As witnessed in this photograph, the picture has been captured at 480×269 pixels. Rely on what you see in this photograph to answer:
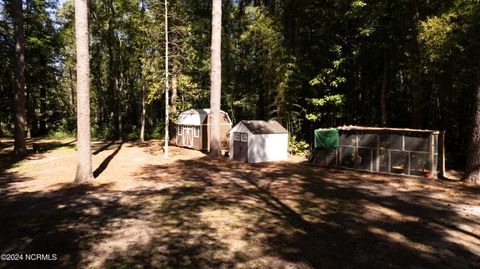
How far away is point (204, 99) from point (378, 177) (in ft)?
71.1

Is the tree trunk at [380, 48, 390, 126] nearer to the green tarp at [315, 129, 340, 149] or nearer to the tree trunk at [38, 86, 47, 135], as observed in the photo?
the green tarp at [315, 129, 340, 149]

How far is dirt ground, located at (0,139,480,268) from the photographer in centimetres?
477

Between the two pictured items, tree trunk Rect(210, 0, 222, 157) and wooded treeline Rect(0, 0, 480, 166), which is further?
wooded treeline Rect(0, 0, 480, 166)

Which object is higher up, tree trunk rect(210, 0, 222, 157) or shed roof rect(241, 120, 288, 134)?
tree trunk rect(210, 0, 222, 157)

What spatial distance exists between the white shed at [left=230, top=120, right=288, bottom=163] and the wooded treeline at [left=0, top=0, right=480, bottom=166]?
2.97 meters

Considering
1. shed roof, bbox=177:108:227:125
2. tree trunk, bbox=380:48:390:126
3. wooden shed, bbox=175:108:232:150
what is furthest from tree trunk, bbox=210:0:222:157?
tree trunk, bbox=380:48:390:126

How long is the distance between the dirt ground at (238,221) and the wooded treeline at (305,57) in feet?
20.4

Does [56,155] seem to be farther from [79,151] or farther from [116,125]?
[116,125]

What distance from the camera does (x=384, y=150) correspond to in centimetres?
1292

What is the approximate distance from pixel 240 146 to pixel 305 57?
330 inches

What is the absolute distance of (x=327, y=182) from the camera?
36.5ft

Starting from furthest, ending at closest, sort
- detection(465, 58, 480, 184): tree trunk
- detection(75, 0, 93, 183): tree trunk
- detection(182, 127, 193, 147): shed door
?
1. detection(182, 127, 193, 147): shed door
2. detection(465, 58, 480, 184): tree trunk
3. detection(75, 0, 93, 183): tree trunk

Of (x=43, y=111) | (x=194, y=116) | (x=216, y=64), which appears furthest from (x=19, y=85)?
(x=43, y=111)

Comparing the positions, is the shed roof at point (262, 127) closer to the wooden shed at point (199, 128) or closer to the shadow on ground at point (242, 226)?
the wooden shed at point (199, 128)
